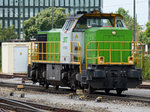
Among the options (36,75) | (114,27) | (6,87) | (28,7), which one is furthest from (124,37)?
(28,7)

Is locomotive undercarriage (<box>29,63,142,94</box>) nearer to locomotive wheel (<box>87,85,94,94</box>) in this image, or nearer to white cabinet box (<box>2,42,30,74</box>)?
locomotive wheel (<box>87,85,94,94</box>)

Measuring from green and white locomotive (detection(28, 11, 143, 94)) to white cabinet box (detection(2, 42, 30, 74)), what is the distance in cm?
1829

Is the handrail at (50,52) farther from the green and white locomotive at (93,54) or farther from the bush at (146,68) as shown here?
the bush at (146,68)

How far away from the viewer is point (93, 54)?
1777 centimetres

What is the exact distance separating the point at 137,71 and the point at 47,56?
539 cm

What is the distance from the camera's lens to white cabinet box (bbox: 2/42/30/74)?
3884cm

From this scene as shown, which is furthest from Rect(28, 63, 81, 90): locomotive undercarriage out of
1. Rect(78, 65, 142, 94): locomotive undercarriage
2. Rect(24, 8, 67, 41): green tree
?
Rect(24, 8, 67, 41): green tree

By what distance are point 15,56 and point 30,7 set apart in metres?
96.0

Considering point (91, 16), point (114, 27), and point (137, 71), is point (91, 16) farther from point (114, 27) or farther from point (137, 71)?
point (137, 71)

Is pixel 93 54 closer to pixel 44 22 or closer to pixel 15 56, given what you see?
pixel 15 56

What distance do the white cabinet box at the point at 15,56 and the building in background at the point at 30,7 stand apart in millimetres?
86088

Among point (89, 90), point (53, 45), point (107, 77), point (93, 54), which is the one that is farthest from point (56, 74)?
point (107, 77)

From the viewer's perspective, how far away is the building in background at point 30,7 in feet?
420

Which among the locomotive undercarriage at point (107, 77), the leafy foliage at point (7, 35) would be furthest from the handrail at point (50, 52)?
the leafy foliage at point (7, 35)
